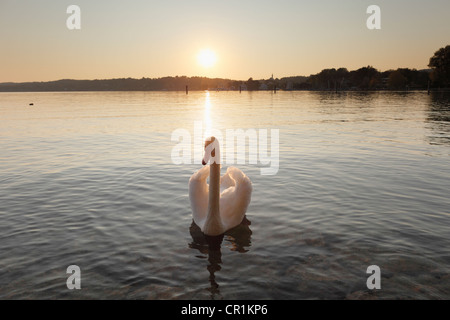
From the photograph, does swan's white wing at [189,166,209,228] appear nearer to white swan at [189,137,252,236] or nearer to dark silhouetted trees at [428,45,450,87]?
white swan at [189,137,252,236]

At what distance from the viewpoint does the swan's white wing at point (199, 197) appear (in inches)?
394

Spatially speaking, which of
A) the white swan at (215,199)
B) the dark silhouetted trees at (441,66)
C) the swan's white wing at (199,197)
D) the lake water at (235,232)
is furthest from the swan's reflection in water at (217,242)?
the dark silhouetted trees at (441,66)

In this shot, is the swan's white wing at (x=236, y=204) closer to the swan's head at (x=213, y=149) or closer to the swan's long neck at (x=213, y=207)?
the swan's long neck at (x=213, y=207)

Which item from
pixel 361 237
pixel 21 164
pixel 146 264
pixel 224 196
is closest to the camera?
pixel 146 264

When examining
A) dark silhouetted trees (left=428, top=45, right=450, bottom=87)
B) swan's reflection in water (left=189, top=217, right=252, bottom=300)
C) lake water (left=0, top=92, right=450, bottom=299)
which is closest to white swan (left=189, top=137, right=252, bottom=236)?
swan's reflection in water (left=189, top=217, right=252, bottom=300)

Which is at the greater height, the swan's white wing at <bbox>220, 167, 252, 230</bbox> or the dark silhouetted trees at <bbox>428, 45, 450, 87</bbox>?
the dark silhouetted trees at <bbox>428, 45, 450, 87</bbox>

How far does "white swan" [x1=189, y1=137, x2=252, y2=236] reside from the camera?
30.8 ft

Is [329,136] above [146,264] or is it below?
above

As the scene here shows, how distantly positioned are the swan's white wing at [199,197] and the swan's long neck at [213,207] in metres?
0.35
